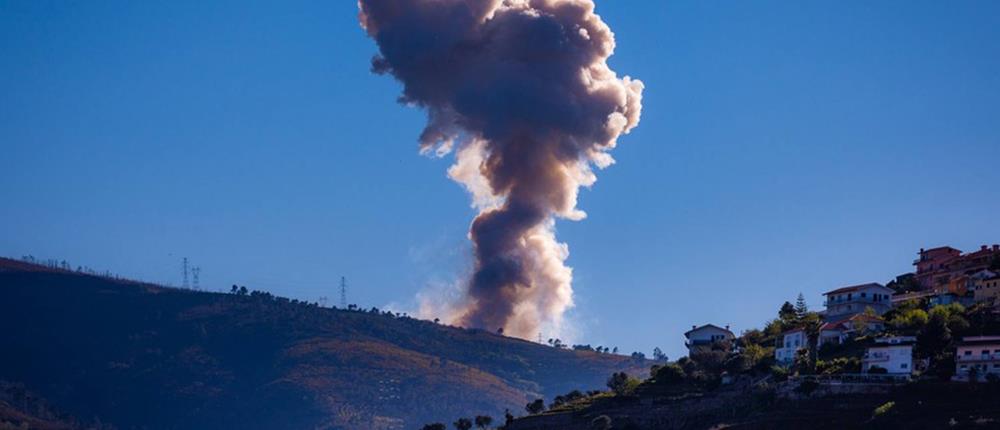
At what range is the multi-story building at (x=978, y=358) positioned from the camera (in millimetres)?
94938

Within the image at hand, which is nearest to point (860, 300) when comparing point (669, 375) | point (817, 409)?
point (669, 375)

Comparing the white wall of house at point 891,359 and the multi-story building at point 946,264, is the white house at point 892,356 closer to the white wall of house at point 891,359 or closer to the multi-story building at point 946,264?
the white wall of house at point 891,359

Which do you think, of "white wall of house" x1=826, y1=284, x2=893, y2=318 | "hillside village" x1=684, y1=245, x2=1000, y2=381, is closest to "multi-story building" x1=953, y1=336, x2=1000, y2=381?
"hillside village" x1=684, y1=245, x2=1000, y2=381

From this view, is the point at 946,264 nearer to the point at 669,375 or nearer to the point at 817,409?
the point at 669,375

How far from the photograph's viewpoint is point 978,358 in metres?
96.0

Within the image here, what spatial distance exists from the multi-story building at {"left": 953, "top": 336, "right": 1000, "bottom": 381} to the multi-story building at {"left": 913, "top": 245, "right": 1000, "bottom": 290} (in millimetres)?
29028

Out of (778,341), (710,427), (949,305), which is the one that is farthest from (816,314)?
(710,427)

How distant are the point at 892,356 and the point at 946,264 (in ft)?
129

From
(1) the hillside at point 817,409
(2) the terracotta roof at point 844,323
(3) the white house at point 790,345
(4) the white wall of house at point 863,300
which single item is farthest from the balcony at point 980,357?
(4) the white wall of house at point 863,300

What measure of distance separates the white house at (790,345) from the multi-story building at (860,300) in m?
8.77

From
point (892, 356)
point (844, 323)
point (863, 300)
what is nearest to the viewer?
point (892, 356)

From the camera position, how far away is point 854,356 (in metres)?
108

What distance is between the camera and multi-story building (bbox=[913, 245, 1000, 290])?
420 ft

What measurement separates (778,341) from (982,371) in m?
28.7
